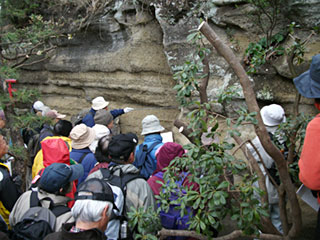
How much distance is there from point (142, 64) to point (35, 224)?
4.69 meters

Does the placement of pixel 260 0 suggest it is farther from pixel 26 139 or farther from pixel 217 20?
pixel 26 139

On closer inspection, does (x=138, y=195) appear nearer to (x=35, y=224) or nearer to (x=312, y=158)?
(x=35, y=224)

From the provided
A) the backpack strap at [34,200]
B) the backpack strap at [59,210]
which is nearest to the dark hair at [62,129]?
the backpack strap at [34,200]

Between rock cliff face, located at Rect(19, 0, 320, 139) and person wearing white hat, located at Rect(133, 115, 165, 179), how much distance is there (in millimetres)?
1652

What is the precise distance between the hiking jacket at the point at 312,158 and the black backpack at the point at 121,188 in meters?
1.31

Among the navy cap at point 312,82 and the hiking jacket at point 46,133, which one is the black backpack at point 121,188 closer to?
the navy cap at point 312,82

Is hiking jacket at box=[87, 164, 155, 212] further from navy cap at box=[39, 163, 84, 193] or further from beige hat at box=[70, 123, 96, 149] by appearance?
beige hat at box=[70, 123, 96, 149]

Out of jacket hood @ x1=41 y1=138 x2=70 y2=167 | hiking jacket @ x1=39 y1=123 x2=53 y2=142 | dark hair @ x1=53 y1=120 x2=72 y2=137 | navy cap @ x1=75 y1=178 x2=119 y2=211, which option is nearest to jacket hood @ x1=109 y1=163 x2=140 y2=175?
navy cap @ x1=75 y1=178 x2=119 y2=211

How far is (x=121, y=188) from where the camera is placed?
8.38 feet

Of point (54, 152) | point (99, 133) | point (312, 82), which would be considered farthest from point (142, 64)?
point (312, 82)

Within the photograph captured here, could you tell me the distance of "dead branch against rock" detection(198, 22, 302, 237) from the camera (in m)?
2.10

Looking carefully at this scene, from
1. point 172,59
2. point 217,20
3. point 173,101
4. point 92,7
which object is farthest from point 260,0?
point 92,7

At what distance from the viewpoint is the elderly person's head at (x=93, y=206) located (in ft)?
6.41

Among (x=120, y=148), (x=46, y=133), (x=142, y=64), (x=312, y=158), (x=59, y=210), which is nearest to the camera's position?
(x=312, y=158)
